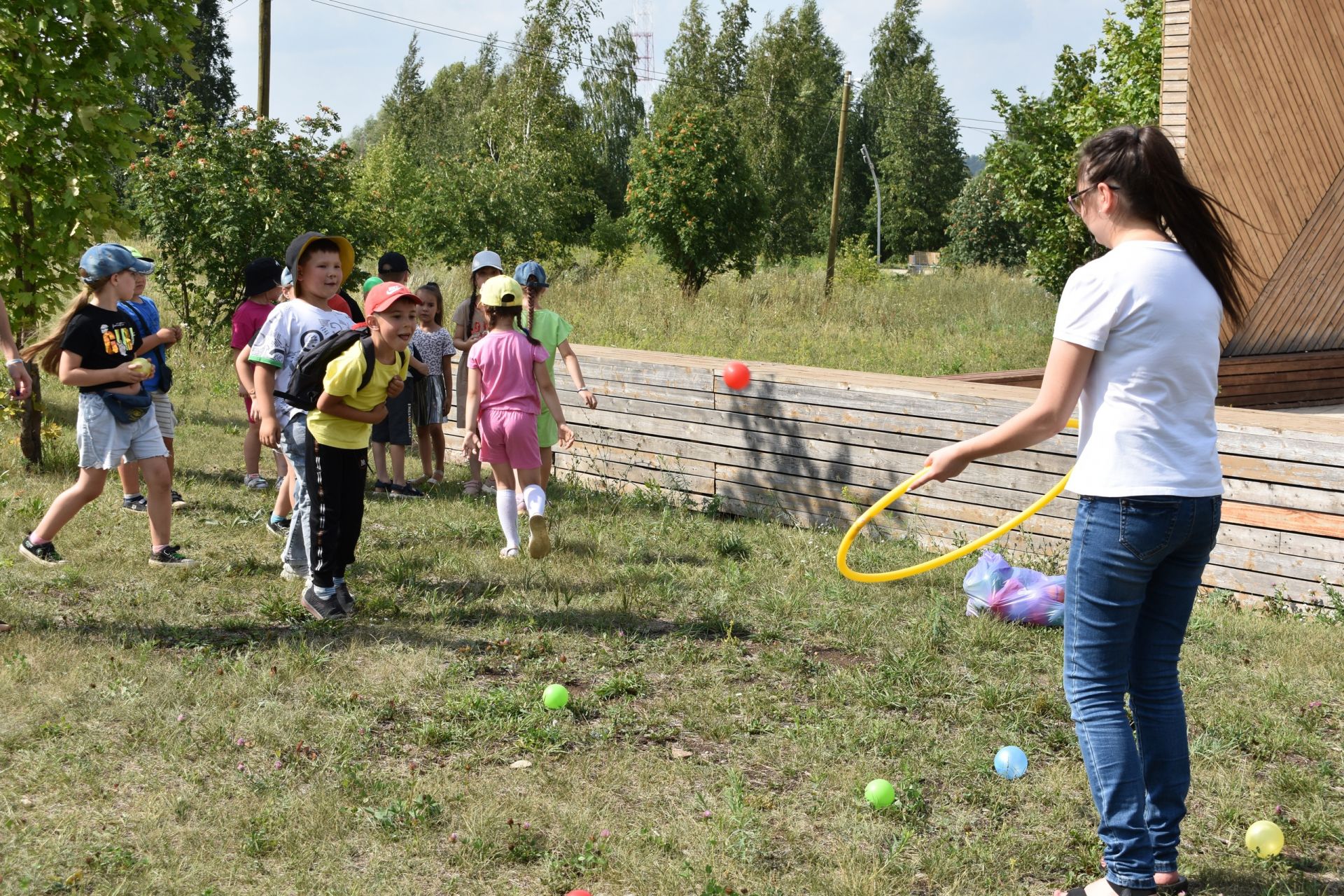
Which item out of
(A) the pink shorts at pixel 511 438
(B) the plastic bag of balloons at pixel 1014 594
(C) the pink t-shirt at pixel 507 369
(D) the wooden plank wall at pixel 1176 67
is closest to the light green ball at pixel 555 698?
(B) the plastic bag of balloons at pixel 1014 594

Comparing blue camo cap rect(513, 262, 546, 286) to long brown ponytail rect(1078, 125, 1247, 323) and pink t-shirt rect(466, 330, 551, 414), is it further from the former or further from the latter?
long brown ponytail rect(1078, 125, 1247, 323)

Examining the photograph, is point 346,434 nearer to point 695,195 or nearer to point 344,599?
point 344,599

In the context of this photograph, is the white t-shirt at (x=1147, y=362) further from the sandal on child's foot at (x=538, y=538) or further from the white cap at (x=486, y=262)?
the white cap at (x=486, y=262)

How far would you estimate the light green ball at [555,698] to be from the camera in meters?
4.66

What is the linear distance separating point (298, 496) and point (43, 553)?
1.68 m

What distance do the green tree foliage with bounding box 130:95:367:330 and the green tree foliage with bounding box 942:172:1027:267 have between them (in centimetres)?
3678

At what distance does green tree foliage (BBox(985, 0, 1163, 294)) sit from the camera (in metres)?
15.7

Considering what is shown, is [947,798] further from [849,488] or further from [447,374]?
[447,374]

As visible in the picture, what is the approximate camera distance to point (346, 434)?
572 cm

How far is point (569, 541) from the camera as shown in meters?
7.32

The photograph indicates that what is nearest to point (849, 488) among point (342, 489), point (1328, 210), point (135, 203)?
point (342, 489)

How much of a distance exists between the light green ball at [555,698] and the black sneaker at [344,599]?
161 centimetres

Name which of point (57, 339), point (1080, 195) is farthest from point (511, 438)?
point (1080, 195)

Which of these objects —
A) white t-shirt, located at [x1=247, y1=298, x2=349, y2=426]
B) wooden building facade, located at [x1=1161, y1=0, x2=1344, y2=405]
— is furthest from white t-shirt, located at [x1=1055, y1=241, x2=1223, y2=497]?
wooden building facade, located at [x1=1161, y1=0, x2=1344, y2=405]
